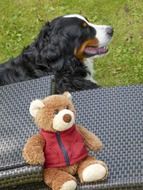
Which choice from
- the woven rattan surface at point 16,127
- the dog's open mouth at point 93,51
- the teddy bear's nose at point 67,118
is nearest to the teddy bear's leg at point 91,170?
the woven rattan surface at point 16,127

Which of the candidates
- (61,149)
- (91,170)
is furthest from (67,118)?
(91,170)

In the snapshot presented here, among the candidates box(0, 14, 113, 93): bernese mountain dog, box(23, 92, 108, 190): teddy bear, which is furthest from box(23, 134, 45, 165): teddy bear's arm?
box(0, 14, 113, 93): bernese mountain dog

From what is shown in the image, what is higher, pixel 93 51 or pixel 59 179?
pixel 93 51

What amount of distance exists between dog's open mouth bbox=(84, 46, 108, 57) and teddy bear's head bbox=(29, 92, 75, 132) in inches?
74.5

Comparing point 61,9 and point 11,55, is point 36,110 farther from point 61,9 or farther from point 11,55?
point 61,9

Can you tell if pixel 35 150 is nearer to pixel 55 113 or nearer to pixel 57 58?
pixel 55 113

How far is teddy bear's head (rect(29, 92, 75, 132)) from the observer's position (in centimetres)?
340

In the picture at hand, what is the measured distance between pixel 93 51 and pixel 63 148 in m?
1.99

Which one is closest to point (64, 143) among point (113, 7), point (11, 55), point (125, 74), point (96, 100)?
point (96, 100)

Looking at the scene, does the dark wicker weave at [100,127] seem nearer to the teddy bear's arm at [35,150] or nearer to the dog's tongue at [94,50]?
the teddy bear's arm at [35,150]

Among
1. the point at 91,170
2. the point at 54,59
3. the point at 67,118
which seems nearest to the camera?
the point at 67,118

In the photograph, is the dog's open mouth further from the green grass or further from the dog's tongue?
the green grass

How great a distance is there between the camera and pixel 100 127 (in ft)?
13.9

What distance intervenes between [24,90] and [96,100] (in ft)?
1.91
